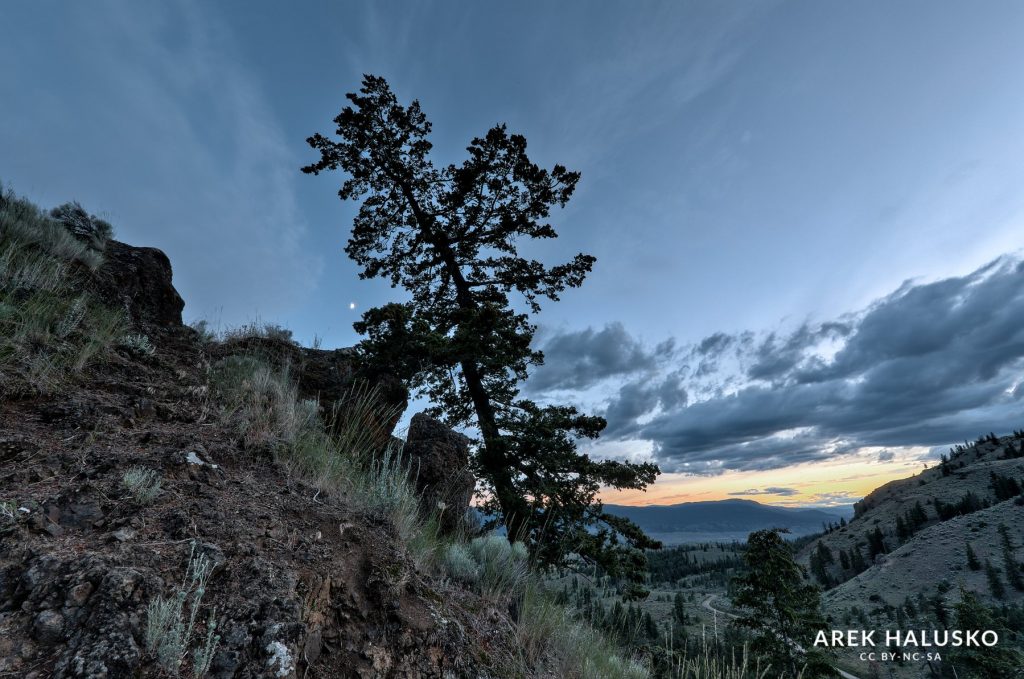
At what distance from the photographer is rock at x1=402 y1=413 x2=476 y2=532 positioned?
7633mm

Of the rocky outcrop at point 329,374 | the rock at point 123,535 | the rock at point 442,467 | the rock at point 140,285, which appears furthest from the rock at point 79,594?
the rocky outcrop at point 329,374

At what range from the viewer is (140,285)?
7738mm

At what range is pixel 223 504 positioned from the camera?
133 inches

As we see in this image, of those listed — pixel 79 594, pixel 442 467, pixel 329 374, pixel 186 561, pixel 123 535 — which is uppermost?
pixel 329 374

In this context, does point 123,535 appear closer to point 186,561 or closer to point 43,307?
point 186,561

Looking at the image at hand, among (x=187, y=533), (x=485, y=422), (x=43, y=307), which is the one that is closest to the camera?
(x=187, y=533)

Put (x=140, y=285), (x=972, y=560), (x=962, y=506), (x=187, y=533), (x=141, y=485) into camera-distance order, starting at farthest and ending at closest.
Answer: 1. (x=962, y=506)
2. (x=972, y=560)
3. (x=140, y=285)
4. (x=141, y=485)
5. (x=187, y=533)

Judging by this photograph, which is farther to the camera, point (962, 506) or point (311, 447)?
point (962, 506)

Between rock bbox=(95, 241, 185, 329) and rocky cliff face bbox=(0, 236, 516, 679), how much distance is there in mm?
2640

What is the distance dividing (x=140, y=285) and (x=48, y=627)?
24.4 ft

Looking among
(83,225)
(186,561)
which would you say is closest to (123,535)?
(186,561)

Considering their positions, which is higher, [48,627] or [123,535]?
[123,535]

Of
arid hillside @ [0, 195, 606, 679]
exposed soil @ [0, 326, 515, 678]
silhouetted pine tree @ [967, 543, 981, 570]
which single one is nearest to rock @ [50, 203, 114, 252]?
arid hillside @ [0, 195, 606, 679]

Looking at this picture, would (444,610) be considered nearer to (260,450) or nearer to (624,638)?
(260,450)
